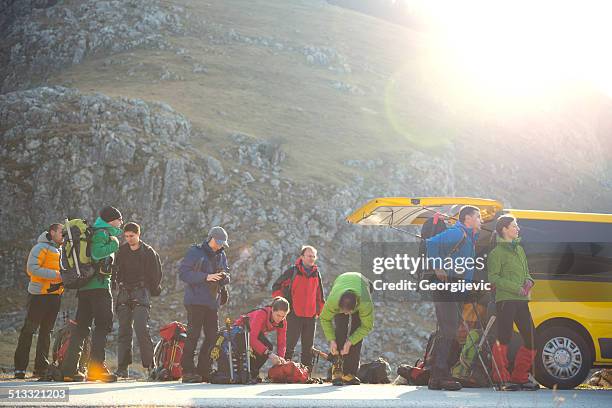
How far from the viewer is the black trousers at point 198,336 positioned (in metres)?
9.74

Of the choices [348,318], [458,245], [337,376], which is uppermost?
[458,245]

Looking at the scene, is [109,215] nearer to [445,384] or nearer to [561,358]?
[445,384]

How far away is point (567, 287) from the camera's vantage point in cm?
994

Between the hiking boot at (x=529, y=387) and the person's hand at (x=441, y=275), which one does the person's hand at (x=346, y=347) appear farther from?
the hiking boot at (x=529, y=387)

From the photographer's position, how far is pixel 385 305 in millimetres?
26594

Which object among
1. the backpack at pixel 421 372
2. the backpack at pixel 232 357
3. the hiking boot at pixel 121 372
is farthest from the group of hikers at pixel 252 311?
the backpack at pixel 421 372

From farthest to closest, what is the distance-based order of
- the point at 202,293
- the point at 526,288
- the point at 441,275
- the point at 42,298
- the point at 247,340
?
the point at 42,298
the point at 202,293
the point at 247,340
the point at 526,288
the point at 441,275

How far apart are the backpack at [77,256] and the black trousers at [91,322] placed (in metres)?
0.25

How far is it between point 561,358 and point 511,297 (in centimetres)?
149

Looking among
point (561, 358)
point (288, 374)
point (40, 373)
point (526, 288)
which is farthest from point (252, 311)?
point (561, 358)

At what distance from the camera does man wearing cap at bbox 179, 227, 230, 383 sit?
9.73 meters

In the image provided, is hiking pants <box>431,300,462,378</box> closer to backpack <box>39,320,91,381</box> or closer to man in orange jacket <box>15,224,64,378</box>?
backpack <box>39,320,91,381</box>

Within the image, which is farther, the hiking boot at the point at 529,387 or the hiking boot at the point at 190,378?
the hiking boot at the point at 190,378

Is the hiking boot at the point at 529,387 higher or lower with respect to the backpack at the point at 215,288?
lower
